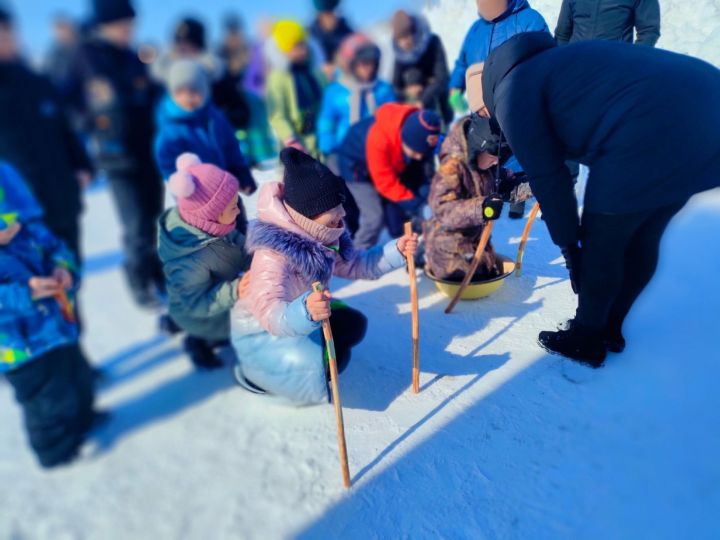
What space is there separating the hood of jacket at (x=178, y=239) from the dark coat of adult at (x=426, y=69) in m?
1.59

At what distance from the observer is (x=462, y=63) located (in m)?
1.57

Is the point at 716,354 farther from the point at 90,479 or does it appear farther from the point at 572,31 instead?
the point at 90,479

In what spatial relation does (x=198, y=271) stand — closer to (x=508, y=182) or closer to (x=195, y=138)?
(x=195, y=138)

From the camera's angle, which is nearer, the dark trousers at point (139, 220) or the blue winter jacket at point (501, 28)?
the blue winter jacket at point (501, 28)

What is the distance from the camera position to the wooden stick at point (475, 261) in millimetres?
1896

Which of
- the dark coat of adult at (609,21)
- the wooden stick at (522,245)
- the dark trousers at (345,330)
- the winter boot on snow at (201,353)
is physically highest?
the dark coat of adult at (609,21)

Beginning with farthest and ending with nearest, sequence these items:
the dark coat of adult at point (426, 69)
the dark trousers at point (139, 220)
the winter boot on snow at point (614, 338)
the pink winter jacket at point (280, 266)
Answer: the dark coat of adult at point (426, 69) < the dark trousers at point (139, 220) < the winter boot on snow at point (614, 338) < the pink winter jacket at point (280, 266)

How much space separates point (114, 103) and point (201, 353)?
1273 mm

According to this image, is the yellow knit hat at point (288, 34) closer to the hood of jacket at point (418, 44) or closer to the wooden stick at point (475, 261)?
the hood of jacket at point (418, 44)

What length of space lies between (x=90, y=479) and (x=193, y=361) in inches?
25.7

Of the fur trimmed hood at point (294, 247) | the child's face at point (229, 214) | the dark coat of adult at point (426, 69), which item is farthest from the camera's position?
the dark coat of adult at point (426, 69)

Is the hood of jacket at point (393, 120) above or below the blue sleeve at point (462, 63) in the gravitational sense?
below

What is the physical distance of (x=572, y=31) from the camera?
138cm

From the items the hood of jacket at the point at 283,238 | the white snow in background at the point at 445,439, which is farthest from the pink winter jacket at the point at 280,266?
the white snow in background at the point at 445,439
